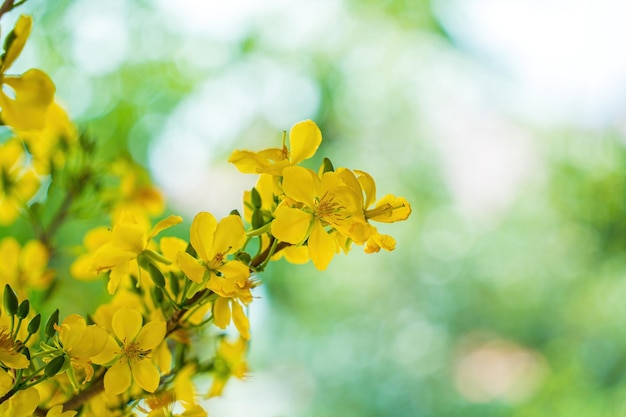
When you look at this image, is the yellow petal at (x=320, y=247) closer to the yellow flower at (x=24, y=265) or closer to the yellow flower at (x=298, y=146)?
the yellow flower at (x=298, y=146)

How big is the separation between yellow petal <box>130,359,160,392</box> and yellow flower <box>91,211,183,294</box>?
0.14 ft

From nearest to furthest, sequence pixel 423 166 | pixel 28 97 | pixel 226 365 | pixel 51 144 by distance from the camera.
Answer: pixel 28 97 < pixel 226 365 < pixel 51 144 < pixel 423 166

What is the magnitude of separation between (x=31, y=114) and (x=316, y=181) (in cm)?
13

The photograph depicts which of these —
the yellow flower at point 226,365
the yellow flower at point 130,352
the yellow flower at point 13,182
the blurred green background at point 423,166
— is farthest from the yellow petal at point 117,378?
the blurred green background at point 423,166

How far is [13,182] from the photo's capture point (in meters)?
0.51

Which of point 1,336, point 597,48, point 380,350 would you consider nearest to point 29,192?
point 1,336

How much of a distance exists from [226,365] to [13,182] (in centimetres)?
24

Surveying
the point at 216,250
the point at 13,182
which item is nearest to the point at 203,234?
the point at 216,250

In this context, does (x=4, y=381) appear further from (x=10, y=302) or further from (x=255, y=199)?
(x=255, y=199)

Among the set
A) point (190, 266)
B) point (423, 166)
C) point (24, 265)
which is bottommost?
point (24, 265)

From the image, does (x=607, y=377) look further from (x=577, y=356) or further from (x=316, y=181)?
(x=316, y=181)

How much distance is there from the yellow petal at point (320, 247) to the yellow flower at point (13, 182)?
0.94 ft

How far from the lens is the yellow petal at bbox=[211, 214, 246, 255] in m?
0.31

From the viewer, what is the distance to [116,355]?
318 mm
